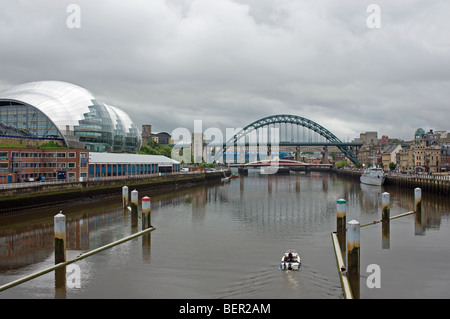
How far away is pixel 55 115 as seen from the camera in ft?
192

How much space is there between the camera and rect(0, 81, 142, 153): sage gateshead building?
5853 centimetres

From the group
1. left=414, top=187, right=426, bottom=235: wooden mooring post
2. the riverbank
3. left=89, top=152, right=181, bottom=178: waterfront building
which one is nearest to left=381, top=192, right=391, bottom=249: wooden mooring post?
left=414, top=187, right=426, bottom=235: wooden mooring post

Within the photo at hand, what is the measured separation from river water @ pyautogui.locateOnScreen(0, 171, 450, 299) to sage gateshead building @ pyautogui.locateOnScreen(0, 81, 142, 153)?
2794 cm

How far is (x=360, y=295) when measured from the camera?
14.2 meters

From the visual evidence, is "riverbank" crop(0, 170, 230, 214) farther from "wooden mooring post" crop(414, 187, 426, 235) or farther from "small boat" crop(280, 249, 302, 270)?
"wooden mooring post" crop(414, 187, 426, 235)

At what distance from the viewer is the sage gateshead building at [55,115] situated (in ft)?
192

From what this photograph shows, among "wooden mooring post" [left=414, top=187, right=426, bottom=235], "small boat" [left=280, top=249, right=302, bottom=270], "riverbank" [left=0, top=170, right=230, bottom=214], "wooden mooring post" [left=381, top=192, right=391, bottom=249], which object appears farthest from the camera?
"riverbank" [left=0, top=170, right=230, bottom=214]

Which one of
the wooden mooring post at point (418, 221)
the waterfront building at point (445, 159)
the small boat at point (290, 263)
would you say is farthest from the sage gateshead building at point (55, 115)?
the waterfront building at point (445, 159)

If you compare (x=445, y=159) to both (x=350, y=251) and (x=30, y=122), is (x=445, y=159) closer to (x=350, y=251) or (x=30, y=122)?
(x=30, y=122)

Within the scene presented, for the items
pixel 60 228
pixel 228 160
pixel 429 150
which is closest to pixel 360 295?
pixel 60 228

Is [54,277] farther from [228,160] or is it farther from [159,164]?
[228,160]

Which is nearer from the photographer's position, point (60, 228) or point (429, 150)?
point (60, 228)
